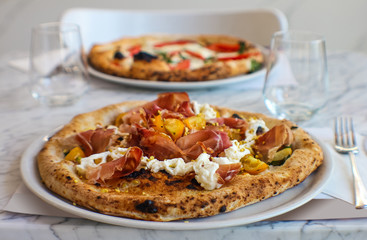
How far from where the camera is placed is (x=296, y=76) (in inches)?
86.7

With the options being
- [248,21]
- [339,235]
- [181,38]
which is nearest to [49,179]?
[339,235]

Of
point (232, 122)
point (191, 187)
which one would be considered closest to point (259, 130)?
point (232, 122)

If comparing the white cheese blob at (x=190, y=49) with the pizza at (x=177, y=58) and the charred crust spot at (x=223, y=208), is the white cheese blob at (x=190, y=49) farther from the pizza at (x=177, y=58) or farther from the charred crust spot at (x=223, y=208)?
the charred crust spot at (x=223, y=208)

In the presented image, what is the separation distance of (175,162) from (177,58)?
1778 mm

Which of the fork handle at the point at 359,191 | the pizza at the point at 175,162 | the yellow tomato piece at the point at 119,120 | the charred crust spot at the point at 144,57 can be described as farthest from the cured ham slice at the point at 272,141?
the charred crust spot at the point at 144,57

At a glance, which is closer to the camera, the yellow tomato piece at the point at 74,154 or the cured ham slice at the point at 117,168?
the cured ham slice at the point at 117,168

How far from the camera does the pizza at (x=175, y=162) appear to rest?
129 centimetres

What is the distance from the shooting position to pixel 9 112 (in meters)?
2.39

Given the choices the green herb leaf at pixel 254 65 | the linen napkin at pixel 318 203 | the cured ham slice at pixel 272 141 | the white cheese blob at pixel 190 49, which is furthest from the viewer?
the white cheese blob at pixel 190 49

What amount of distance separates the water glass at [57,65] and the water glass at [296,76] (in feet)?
3.28

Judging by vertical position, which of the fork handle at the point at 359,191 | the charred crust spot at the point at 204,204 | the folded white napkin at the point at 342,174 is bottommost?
the folded white napkin at the point at 342,174

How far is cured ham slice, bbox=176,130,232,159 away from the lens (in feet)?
5.03

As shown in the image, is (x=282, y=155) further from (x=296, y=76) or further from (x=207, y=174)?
(x=296, y=76)

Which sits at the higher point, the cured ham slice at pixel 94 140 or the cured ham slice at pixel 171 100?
the cured ham slice at pixel 171 100
